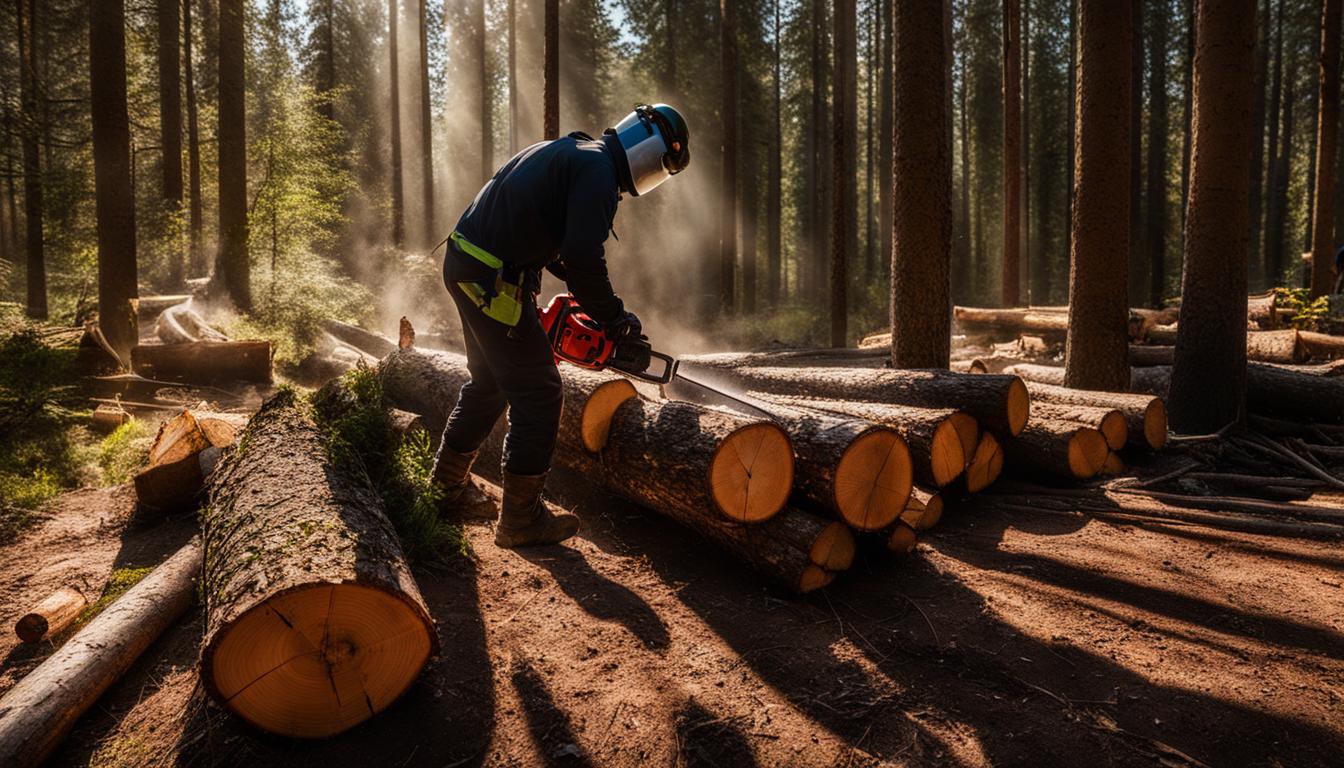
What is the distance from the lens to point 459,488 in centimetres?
420

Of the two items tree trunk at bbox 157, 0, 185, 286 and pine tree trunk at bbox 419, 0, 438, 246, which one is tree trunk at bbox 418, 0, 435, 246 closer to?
pine tree trunk at bbox 419, 0, 438, 246

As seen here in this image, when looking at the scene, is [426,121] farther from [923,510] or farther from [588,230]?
[923,510]

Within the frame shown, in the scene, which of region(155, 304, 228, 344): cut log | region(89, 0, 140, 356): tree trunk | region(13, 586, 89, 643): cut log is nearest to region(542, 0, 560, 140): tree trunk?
region(89, 0, 140, 356): tree trunk

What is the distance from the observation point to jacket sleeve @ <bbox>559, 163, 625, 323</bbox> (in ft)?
10.7

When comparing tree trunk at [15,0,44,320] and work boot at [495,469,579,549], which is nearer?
work boot at [495,469,579,549]

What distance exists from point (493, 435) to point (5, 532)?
3200mm

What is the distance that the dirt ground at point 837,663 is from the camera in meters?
2.21

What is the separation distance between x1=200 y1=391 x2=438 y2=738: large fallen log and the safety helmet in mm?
2230

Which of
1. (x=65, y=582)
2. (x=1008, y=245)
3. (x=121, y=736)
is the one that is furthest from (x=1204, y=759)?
(x=1008, y=245)

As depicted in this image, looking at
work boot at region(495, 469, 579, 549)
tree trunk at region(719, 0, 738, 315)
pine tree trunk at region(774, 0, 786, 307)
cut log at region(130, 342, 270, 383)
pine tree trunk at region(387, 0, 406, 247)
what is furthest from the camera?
pine tree trunk at region(774, 0, 786, 307)

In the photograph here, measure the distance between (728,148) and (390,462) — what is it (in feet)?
54.4

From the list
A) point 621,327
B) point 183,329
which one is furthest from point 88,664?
point 183,329

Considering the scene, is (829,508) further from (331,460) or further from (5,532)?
(5,532)

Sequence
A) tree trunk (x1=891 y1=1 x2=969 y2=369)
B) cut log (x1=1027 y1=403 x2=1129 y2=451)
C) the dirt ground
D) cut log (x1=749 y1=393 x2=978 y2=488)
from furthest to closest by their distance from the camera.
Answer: tree trunk (x1=891 y1=1 x2=969 y2=369)
cut log (x1=1027 y1=403 x2=1129 y2=451)
cut log (x1=749 y1=393 x2=978 y2=488)
the dirt ground
